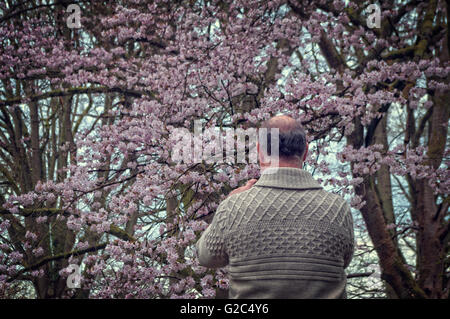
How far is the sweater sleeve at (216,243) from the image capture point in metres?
1.91

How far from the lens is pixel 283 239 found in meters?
1.81

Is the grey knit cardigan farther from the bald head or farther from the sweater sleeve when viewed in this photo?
the bald head

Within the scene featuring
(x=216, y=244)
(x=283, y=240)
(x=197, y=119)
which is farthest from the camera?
(x=197, y=119)

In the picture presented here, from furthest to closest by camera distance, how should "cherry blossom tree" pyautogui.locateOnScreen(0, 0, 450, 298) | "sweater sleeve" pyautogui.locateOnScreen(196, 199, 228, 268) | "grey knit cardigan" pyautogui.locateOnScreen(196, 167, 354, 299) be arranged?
"cherry blossom tree" pyautogui.locateOnScreen(0, 0, 450, 298) < "sweater sleeve" pyautogui.locateOnScreen(196, 199, 228, 268) < "grey knit cardigan" pyautogui.locateOnScreen(196, 167, 354, 299)

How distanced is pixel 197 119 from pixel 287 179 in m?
3.02

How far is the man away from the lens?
5.91 ft

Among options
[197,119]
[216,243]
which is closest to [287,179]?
[216,243]

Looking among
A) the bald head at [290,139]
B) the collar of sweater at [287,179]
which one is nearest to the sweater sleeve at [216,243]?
the collar of sweater at [287,179]

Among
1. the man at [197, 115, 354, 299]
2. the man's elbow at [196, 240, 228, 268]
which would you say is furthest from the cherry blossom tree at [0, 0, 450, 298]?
the man at [197, 115, 354, 299]

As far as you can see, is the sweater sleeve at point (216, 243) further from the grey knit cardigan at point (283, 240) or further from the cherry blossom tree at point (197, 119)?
the cherry blossom tree at point (197, 119)

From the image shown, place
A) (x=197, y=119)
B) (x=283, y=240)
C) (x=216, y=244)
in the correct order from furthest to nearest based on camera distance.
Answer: (x=197, y=119), (x=216, y=244), (x=283, y=240)

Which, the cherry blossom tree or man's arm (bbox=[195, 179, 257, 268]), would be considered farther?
the cherry blossom tree

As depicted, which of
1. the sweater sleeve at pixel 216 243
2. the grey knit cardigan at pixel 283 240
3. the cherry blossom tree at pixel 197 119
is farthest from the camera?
the cherry blossom tree at pixel 197 119

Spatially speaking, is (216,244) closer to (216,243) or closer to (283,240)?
(216,243)
